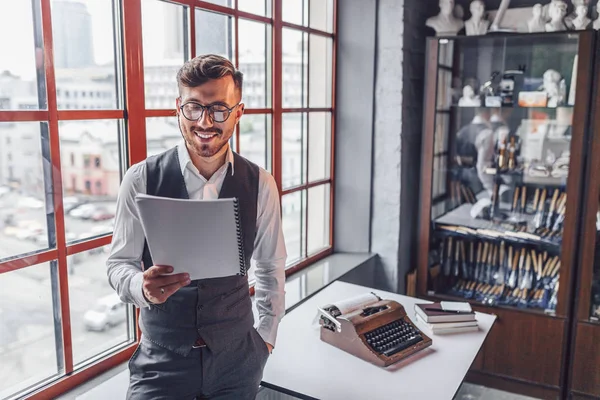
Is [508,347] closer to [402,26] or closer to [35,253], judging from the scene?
[402,26]

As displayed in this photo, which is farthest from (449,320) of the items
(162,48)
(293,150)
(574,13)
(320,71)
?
(574,13)

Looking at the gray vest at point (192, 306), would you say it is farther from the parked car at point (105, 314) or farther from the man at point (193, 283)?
the parked car at point (105, 314)

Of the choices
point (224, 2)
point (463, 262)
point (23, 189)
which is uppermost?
point (224, 2)

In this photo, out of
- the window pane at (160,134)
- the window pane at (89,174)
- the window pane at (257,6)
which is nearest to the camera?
the window pane at (89,174)

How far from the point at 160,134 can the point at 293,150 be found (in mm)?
1065

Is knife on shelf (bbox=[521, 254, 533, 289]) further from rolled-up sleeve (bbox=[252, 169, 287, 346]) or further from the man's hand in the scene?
the man's hand

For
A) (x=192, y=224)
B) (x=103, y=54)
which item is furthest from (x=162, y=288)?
(x=103, y=54)

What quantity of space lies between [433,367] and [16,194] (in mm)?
1466

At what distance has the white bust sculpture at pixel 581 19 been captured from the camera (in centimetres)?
294

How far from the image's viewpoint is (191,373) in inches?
57.6

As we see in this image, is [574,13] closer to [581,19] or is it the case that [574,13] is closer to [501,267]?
[581,19]

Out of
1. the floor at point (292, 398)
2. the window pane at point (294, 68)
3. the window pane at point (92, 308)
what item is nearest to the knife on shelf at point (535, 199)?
the floor at point (292, 398)

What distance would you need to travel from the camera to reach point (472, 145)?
3422 millimetres

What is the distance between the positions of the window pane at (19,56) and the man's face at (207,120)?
499 millimetres
